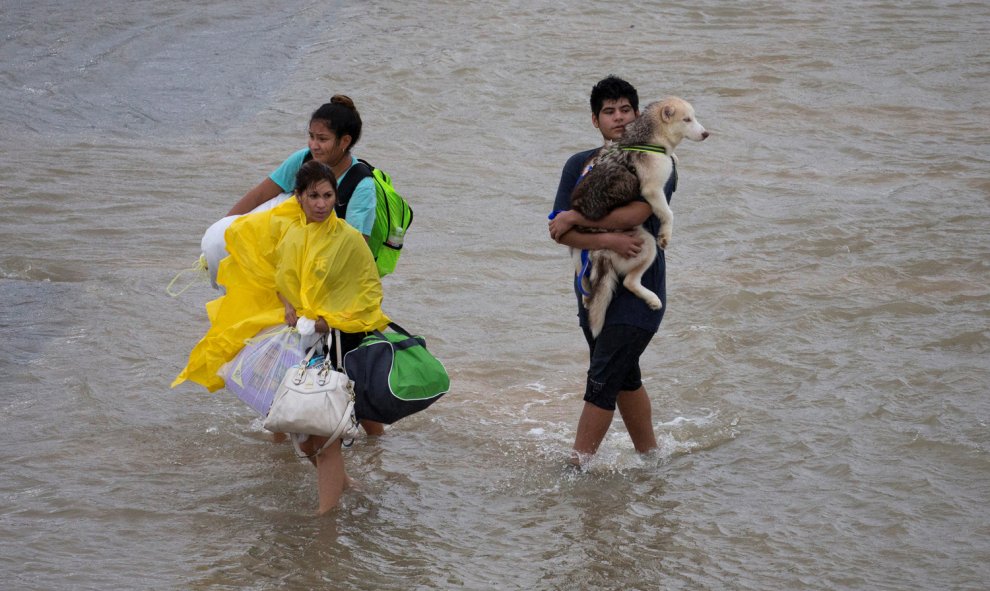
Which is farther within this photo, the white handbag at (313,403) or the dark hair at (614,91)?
the dark hair at (614,91)

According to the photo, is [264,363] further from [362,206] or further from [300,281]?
[362,206]

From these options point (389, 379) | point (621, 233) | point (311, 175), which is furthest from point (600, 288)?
point (311, 175)

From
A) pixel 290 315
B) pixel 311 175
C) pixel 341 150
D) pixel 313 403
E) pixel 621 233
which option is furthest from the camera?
pixel 341 150

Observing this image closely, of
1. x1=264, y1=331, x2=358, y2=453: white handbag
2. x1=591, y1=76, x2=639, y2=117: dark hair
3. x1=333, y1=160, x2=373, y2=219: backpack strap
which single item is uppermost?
x1=591, y1=76, x2=639, y2=117: dark hair

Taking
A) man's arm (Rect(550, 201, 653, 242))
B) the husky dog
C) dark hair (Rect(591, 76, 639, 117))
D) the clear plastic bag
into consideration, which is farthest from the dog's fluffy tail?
the clear plastic bag

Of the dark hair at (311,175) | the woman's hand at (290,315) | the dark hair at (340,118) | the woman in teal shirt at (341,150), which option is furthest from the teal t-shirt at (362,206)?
the woman's hand at (290,315)

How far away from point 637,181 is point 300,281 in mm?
1541

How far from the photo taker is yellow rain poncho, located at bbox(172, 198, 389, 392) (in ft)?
16.2

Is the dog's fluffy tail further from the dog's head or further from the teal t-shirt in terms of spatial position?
the teal t-shirt

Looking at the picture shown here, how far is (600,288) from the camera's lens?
519 cm

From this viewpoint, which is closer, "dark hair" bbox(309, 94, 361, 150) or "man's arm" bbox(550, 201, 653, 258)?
"man's arm" bbox(550, 201, 653, 258)

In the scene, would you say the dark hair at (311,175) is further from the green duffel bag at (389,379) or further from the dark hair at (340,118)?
the green duffel bag at (389,379)

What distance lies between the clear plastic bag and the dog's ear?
71.8 inches

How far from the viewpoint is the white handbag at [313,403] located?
4723 millimetres
